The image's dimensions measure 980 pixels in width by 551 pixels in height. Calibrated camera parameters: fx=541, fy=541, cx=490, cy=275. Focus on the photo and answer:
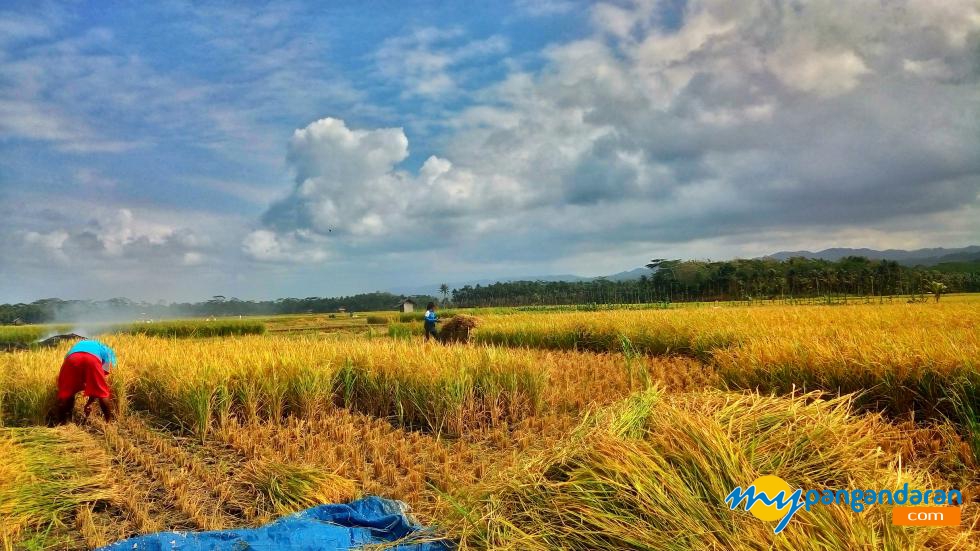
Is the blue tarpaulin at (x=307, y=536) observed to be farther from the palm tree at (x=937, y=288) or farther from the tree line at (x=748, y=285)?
the tree line at (x=748, y=285)

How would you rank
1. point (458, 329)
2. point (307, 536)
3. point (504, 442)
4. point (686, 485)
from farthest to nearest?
1. point (458, 329)
2. point (504, 442)
3. point (307, 536)
4. point (686, 485)

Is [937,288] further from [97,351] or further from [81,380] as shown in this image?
[81,380]

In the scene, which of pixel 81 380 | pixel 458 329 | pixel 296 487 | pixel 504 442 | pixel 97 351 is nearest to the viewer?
pixel 296 487

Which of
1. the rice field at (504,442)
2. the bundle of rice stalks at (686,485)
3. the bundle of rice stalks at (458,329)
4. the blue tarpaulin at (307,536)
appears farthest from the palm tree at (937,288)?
the blue tarpaulin at (307,536)

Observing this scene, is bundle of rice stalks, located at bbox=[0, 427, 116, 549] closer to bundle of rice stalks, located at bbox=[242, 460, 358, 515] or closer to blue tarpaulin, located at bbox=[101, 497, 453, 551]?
blue tarpaulin, located at bbox=[101, 497, 453, 551]

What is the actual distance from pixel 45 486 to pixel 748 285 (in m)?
71.3

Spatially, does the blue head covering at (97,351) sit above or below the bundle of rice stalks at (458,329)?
above

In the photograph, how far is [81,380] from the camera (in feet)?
19.6

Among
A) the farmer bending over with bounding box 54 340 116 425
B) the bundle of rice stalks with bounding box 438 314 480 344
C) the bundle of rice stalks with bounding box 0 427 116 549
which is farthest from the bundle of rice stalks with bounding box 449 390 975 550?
the bundle of rice stalks with bounding box 438 314 480 344

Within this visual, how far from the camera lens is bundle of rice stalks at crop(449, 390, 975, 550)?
90.7 inches

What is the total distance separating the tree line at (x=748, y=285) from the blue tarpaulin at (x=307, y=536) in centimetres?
4976

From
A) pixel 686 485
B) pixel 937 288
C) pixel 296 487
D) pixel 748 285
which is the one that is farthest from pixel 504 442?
pixel 748 285

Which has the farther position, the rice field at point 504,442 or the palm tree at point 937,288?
the palm tree at point 937,288

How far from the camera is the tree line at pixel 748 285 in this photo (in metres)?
59.3
